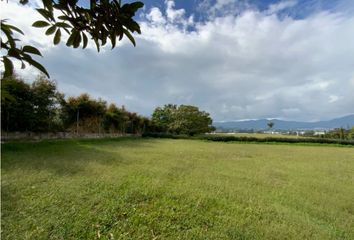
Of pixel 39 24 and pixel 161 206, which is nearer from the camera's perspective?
pixel 39 24

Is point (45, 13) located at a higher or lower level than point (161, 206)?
higher

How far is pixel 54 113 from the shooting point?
10625mm

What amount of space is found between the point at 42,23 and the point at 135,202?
105 inches

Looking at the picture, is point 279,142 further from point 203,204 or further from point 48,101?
point 203,204

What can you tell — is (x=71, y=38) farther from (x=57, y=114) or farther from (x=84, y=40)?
(x=57, y=114)

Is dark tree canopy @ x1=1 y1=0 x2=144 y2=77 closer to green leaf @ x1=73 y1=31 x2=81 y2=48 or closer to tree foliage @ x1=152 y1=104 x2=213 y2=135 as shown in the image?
green leaf @ x1=73 y1=31 x2=81 y2=48

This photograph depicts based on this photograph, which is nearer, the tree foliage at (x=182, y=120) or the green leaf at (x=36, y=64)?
the green leaf at (x=36, y=64)

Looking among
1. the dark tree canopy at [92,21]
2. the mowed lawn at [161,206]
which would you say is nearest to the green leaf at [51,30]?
the dark tree canopy at [92,21]

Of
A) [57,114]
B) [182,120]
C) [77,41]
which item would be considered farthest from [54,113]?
[182,120]

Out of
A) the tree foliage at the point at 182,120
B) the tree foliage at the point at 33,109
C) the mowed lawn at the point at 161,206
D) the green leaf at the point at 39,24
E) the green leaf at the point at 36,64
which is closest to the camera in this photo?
the green leaf at the point at 36,64

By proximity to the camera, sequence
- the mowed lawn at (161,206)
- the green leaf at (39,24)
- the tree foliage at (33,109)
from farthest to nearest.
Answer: the tree foliage at (33,109)
the mowed lawn at (161,206)
the green leaf at (39,24)

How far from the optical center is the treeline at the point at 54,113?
827 cm

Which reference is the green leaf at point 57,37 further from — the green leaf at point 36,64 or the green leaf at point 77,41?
the green leaf at point 36,64

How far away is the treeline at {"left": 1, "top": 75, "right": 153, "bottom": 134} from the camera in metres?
8.27
